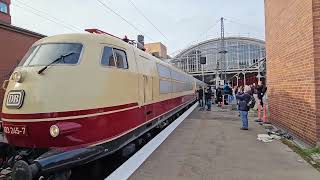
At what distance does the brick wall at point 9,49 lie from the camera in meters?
18.0

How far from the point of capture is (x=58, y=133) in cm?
598

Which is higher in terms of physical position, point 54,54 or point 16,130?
point 54,54

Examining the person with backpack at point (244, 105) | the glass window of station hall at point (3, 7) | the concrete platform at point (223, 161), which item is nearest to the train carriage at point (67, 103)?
the concrete platform at point (223, 161)

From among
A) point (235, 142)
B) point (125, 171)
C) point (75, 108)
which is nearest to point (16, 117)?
point (75, 108)

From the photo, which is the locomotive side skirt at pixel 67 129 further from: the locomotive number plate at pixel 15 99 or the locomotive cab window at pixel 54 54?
the locomotive cab window at pixel 54 54

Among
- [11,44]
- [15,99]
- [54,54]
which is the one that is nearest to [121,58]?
[54,54]

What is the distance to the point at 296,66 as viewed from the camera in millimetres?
9734

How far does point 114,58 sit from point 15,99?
212cm

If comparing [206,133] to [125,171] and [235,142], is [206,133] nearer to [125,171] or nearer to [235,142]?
[235,142]

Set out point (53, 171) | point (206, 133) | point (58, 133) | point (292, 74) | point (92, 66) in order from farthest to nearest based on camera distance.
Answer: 1. point (206, 133)
2. point (292, 74)
3. point (92, 66)
4. point (58, 133)
5. point (53, 171)

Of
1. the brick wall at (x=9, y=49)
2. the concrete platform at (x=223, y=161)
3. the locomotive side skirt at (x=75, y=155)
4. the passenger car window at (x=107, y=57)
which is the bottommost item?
the concrete platform at (x=223, y=161)

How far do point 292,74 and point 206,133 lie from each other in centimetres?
333

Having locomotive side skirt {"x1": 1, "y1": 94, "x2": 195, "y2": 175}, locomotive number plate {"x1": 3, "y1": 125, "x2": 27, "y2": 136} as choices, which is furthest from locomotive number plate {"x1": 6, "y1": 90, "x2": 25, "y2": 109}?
locomotive side skirt {"x1": 1, "y1": 94, "x2": 195, "y2": 175}

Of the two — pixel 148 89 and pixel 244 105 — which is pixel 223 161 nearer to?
pixel 148 89
